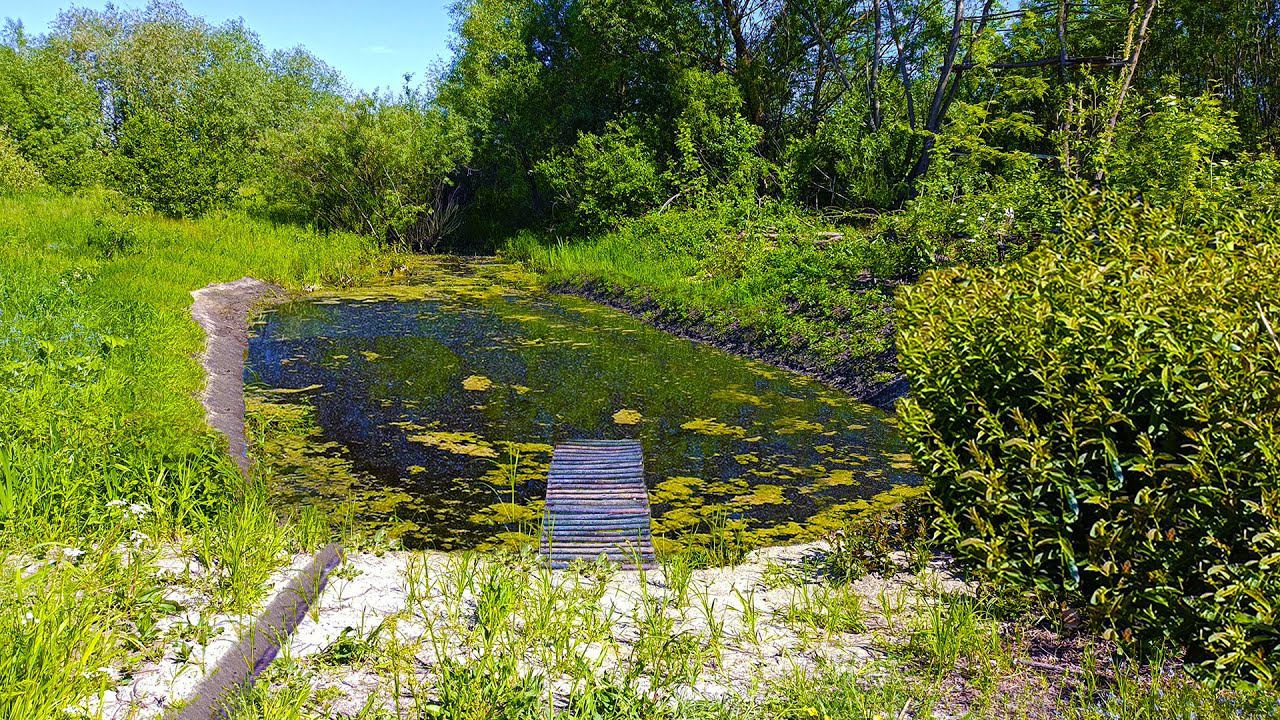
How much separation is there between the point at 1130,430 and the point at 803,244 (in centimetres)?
840

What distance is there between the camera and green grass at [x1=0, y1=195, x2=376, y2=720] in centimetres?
274

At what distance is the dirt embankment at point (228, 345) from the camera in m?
6.34

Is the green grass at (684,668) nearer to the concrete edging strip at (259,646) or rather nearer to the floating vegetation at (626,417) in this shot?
the concrete edging strip at (259,646)

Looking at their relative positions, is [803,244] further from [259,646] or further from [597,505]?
[259,646]

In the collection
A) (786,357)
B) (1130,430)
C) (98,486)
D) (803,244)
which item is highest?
(803,244)

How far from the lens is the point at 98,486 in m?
4.33

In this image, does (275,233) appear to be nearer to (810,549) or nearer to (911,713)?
(810,549)

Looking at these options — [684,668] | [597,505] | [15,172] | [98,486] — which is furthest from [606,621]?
[15,172]

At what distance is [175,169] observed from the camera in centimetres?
1574

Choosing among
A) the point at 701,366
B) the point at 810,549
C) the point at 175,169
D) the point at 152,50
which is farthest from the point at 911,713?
the point at 152,50

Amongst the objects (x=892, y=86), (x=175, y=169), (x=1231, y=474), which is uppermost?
(x=892, y=86)

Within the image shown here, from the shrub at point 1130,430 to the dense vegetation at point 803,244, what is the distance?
19mm

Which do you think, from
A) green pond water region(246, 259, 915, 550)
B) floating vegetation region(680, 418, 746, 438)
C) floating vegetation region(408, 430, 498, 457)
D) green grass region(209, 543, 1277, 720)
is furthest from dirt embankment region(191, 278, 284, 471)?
floating vegetation region(680, 418, 746, 438)

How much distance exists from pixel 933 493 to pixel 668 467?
2.39 meters
